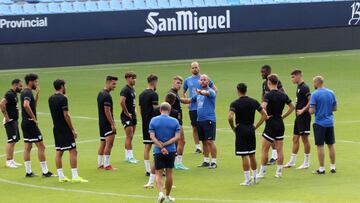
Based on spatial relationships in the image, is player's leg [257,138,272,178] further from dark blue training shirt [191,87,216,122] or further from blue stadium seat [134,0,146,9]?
blue stadium seat [134,0,146,9]

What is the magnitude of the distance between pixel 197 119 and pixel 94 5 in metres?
24.5

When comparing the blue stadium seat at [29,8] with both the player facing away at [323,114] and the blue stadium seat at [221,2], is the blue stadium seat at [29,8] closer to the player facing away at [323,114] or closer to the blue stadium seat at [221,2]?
the blue stadium seat at [221,2]

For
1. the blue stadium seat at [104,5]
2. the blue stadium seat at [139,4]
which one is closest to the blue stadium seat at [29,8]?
the blue stadium seat at [104,5]

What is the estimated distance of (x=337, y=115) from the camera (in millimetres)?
29781

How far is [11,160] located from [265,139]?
6043mm

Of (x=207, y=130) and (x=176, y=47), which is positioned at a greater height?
(x=176, y=47)

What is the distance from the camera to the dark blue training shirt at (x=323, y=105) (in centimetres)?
2017

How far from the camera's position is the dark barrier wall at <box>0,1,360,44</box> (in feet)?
141

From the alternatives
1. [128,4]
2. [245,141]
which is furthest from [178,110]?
[128,4]

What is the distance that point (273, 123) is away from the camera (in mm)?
20078

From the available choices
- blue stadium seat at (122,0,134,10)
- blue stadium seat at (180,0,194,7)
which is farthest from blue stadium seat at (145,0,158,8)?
blue stadium seat at (180,0,194,7)

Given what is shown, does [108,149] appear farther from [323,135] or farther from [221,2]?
[221,2]

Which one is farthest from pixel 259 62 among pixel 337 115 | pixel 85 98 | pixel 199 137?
pixel 199 137

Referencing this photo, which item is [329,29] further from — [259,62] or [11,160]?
[11,160]
